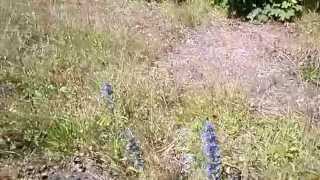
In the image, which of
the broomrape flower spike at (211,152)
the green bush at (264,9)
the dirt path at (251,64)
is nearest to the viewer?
the broomrape flower spike at (211,152)

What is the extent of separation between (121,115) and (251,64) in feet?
5.08

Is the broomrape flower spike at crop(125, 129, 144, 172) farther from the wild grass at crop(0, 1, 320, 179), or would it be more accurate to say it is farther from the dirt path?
the dirt path

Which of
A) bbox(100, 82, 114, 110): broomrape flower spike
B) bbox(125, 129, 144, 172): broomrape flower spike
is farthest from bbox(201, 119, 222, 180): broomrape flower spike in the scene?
bbox(100, 82, 114, 110): broomrape flower spike

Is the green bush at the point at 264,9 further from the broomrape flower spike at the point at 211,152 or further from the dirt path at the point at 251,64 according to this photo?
the broomrape flower spike at the point at 211,152

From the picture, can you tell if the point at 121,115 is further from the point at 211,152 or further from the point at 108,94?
the point at 211,152

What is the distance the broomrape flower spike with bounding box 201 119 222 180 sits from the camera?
2.92 meters

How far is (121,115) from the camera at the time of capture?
393cm

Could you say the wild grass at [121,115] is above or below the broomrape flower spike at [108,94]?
below

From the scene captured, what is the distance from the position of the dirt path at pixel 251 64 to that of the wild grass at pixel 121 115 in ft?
0.71

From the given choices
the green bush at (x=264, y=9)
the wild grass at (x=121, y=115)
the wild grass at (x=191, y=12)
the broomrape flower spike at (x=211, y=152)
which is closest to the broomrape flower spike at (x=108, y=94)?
the wild grass at (x=121, y=115)

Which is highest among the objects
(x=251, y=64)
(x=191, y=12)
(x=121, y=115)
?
(x=191, y=12)

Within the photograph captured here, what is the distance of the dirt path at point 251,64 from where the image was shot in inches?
169

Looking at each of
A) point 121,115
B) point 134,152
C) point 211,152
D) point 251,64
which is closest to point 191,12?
point 251,64

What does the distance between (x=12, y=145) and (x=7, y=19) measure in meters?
1.88
